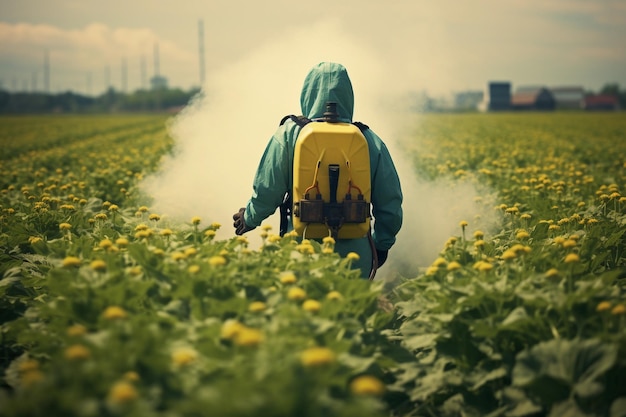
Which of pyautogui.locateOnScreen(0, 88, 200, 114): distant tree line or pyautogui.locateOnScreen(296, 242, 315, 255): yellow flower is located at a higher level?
pyautogui.locateOnScreen(0, 88, 200, 114): distant tree line

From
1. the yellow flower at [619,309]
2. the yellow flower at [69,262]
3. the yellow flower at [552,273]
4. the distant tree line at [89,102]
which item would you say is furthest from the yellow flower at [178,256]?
the distant tree line at [89,102]

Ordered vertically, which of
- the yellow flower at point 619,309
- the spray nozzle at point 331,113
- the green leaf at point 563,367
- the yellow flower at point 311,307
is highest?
the spray nozzle at point 331,113

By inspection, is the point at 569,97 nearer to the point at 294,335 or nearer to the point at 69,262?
the point at 69,262

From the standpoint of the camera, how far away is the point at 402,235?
7.77 m

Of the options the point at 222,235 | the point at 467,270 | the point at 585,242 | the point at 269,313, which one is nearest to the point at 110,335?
the point at 269,313

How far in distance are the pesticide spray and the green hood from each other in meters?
2.59

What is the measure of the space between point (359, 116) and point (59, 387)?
678 cm

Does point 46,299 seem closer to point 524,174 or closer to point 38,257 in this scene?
point 38,257

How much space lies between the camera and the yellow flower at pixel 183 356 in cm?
220

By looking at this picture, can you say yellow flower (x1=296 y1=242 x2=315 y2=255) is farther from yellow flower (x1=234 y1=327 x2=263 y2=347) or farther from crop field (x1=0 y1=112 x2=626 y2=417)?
yellow flower (x1=234 y1=327 x2=263 y2=347)

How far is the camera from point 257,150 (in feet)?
25.4

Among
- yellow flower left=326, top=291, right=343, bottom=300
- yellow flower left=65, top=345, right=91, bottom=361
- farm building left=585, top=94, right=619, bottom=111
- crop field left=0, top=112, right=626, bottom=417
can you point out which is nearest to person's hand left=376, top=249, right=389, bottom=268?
crop field left=0, top=112, right=626, bottom=417

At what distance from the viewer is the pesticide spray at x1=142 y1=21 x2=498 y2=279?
7270mm

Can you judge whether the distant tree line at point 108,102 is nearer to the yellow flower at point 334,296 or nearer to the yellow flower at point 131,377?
the yellow flower at point 334,296
